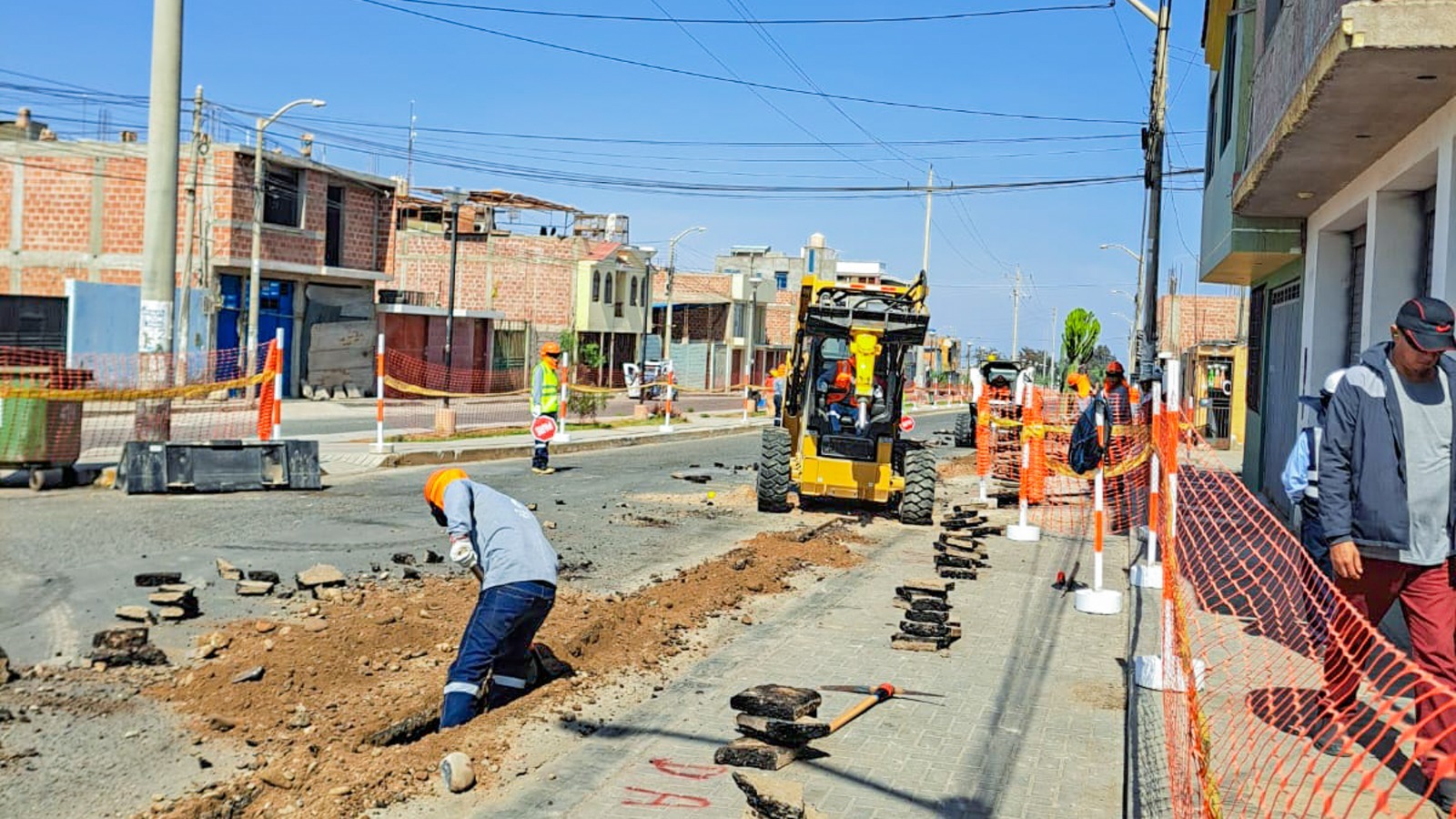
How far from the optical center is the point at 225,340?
129 ft

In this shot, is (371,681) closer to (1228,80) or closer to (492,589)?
(492,589)

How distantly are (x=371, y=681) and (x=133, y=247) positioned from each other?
3628cm

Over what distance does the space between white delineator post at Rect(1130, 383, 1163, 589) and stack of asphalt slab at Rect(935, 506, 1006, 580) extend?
4.93ft

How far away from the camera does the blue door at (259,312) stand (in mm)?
39156

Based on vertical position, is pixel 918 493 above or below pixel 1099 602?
above

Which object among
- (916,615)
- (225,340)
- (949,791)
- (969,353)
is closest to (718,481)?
(916,615)

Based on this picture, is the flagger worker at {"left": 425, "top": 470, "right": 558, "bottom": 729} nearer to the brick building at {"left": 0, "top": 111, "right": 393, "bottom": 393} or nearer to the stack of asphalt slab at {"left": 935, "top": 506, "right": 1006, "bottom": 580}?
the stack of asphalt slab at {"left": 935, "top": 506, "right": 1006, "bottom": 580}

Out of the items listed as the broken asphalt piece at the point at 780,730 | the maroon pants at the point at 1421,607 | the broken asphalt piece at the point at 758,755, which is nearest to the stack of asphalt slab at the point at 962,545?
the broken asphalt piece at the point at 780,730

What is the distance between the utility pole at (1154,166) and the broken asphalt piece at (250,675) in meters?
17.8

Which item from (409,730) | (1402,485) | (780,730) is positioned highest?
(1402,485)

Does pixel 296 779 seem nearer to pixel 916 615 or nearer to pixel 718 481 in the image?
pixel 916 615

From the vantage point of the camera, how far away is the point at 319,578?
1002 centimetres

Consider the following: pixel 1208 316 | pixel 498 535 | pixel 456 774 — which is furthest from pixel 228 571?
pixel 1208 316

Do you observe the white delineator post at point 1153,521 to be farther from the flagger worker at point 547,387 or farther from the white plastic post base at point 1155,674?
the flagger worker at point 547,387
